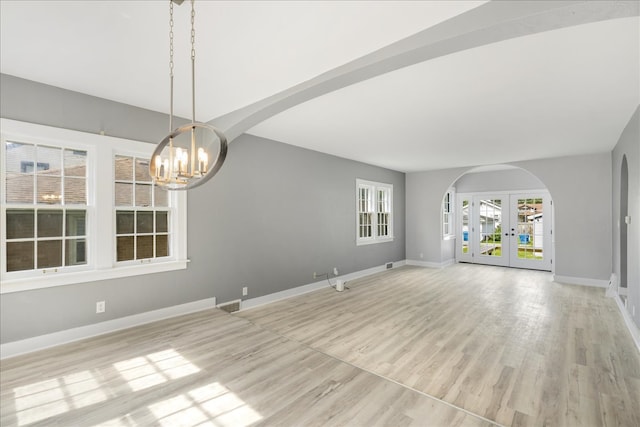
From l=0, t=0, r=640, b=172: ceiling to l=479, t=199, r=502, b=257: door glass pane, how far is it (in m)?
4.32

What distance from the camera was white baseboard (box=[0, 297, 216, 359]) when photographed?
282 centimetres

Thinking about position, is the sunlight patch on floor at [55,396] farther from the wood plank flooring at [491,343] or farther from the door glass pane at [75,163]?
the door glass pane at [75,163]

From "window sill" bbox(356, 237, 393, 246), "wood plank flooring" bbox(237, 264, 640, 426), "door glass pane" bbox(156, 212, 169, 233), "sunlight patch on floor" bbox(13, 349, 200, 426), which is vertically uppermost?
"door glass pane" bbox(156, 212, 169, 233)

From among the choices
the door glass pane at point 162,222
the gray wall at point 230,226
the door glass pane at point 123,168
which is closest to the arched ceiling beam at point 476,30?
the gray wall at point 230,226

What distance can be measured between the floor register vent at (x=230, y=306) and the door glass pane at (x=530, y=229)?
760 cm

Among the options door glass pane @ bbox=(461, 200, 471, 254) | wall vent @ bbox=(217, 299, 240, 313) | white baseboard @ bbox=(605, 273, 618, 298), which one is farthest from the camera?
door glass pane @ bbox=(461, 200, 471, 254)

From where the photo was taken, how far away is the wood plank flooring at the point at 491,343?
2.30m

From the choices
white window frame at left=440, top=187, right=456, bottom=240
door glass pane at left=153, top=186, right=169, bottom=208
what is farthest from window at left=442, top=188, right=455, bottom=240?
door glass pane at left=153, top=186, right=169, bottom=208

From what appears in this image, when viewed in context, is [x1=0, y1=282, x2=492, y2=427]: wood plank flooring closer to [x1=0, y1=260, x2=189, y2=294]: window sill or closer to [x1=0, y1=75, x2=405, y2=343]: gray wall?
[x1=0, y1=75, x2=405, y2=343]: gray wall

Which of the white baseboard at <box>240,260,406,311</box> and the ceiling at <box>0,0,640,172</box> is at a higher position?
the ceiling at <box>0,0,640,172</box>

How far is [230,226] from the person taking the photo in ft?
14.5

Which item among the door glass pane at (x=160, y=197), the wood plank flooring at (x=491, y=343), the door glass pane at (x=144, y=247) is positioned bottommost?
the wood plank flooring at (x=491, y=343)

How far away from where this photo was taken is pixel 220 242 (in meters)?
4.30

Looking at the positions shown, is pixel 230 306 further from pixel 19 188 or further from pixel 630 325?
pixel 630 325
